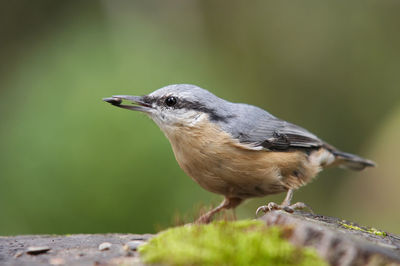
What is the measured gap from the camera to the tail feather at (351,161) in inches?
227

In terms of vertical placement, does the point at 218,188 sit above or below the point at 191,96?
below

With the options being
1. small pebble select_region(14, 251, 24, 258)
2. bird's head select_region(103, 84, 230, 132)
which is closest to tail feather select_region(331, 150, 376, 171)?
bird's head select_region(103, 84, 230, 132)

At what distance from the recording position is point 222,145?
4.26 meters

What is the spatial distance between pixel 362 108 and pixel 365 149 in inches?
39.3

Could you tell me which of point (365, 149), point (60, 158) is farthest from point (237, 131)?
point (365, 149)

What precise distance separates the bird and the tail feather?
1.18 m

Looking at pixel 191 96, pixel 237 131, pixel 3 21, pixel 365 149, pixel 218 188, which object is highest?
pixel 3 21

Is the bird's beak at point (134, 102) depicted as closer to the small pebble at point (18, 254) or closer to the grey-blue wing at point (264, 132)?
the grey-blue wing at point (264, 132)

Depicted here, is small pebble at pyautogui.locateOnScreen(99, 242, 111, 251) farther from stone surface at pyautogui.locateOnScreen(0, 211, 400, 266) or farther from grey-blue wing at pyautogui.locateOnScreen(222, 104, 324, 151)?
grey-blue wing at pyautogui.locateOnScreen(222, 104, 324, 151)

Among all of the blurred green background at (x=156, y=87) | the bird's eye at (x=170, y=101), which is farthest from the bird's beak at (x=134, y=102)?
the blurred green background at (x=156, y=87)

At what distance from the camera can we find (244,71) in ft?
37.4

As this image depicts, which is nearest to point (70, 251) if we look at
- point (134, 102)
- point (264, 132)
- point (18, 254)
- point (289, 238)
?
point (18, 254)

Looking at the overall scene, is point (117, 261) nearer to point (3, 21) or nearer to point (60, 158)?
point (60, 158)

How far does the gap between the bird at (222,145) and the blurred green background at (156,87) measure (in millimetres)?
459
